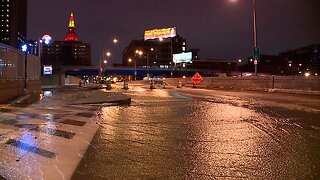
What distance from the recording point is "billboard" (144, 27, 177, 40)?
124 metres

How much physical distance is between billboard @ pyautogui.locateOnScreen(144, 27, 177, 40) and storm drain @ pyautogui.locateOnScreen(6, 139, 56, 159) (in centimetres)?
11632

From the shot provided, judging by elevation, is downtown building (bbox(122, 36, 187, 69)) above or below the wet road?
above

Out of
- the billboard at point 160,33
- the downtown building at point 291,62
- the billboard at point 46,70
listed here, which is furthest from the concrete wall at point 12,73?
the downtown building at point 291,62

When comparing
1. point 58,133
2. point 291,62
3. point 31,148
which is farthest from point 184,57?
point 31,148

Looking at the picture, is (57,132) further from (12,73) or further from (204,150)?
(12,73)

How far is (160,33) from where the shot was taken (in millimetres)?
128625

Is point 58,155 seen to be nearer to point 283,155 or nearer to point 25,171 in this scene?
point 25,171

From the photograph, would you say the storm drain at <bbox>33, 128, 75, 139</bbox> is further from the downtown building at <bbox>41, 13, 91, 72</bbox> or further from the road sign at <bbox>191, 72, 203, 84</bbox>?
the downtown building at <bbox>41, 13, 91, 72</bbox>

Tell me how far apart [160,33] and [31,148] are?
12248 cm

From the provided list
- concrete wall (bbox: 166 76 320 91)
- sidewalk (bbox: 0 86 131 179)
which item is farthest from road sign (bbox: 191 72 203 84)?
A: sidewalk (bbox: 0 86 131 179)

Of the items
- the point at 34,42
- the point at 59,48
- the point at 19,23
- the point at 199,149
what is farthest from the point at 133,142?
the point at 19,23

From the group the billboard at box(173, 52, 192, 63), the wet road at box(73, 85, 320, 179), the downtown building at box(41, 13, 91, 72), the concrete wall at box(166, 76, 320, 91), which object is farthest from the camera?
the downtown building at box(41, 13, 91, 72)

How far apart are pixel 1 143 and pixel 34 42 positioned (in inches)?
1002

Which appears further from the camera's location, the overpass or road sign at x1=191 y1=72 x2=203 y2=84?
the overpass
